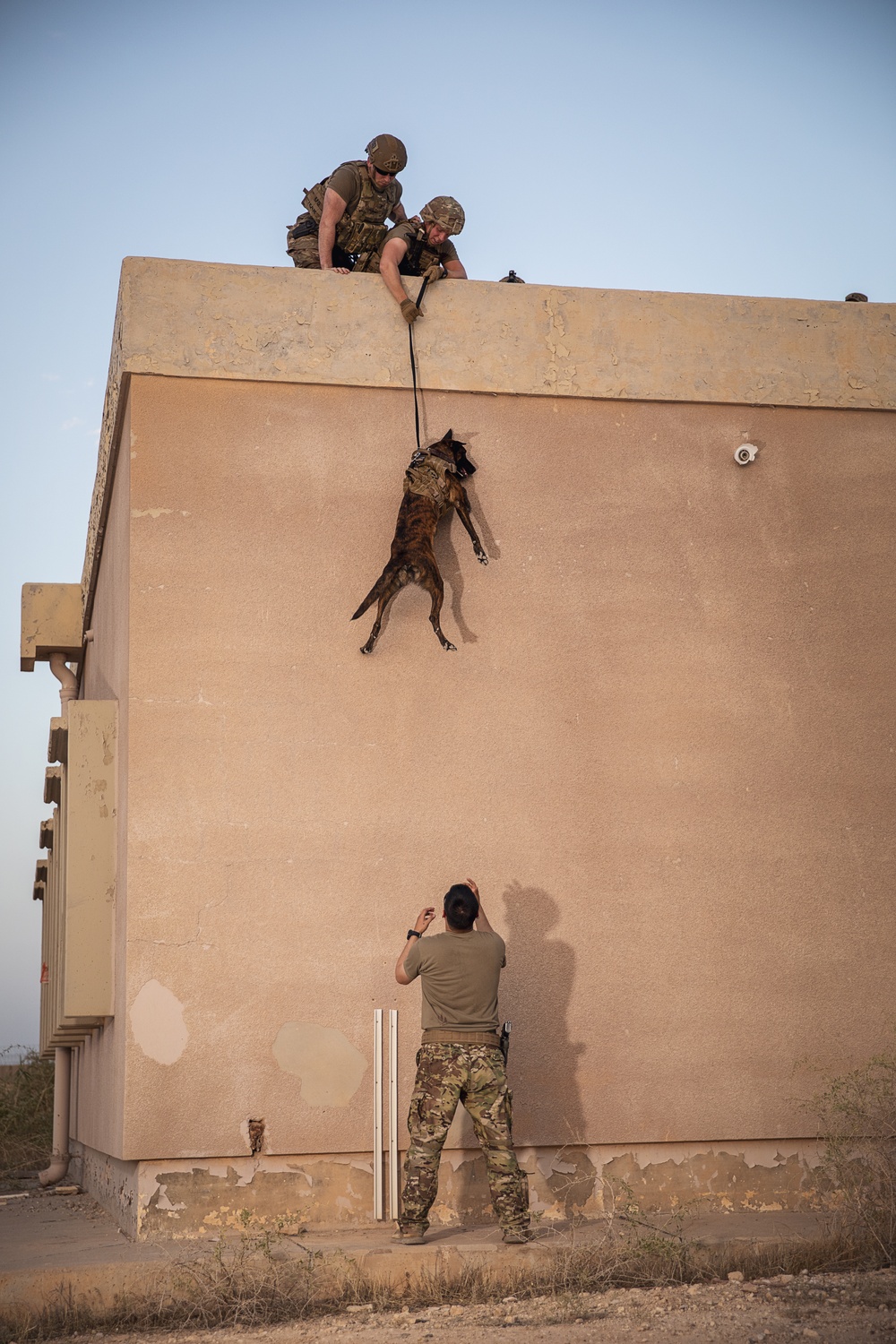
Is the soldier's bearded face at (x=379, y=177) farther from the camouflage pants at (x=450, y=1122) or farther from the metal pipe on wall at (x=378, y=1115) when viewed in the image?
the camouflage pants at (x=450, y=1122)

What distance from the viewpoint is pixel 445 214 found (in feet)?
29.9

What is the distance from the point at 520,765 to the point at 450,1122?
7.56 feet

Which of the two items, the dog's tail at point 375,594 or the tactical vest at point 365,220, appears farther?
the tactical vest at point 365,220

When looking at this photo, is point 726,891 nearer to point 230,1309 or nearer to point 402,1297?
point 402,1297

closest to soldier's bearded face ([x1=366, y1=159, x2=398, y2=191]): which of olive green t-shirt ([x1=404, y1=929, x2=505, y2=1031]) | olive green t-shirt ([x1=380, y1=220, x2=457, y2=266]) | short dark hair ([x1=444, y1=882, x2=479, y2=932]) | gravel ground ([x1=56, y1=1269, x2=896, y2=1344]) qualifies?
olive green t-shirt ([x1=380, y1=220, x2=457, y2=266])

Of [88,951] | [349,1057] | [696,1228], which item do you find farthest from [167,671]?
[696,1228]

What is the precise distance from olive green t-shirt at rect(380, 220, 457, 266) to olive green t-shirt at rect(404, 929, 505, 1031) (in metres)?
4.70

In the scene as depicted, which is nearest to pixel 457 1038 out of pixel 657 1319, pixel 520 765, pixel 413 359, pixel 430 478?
pixel 657 1319

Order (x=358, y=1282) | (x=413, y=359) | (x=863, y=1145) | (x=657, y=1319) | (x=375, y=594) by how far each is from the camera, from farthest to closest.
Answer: (x=413, y=359)
(x=375, y=594)
(x=863, y=1145)
(x=358, y=1282)
(x=657, y=1319)

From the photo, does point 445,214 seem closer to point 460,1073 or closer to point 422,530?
point 422,530

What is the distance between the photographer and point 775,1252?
674 cm

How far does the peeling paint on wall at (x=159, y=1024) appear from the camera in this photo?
291 inches

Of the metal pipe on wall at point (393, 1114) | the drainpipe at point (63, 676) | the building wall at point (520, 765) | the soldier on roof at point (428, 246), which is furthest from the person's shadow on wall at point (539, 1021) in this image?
the drainpipe at point (63, 676)

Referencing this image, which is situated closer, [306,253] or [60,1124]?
[306,253]
